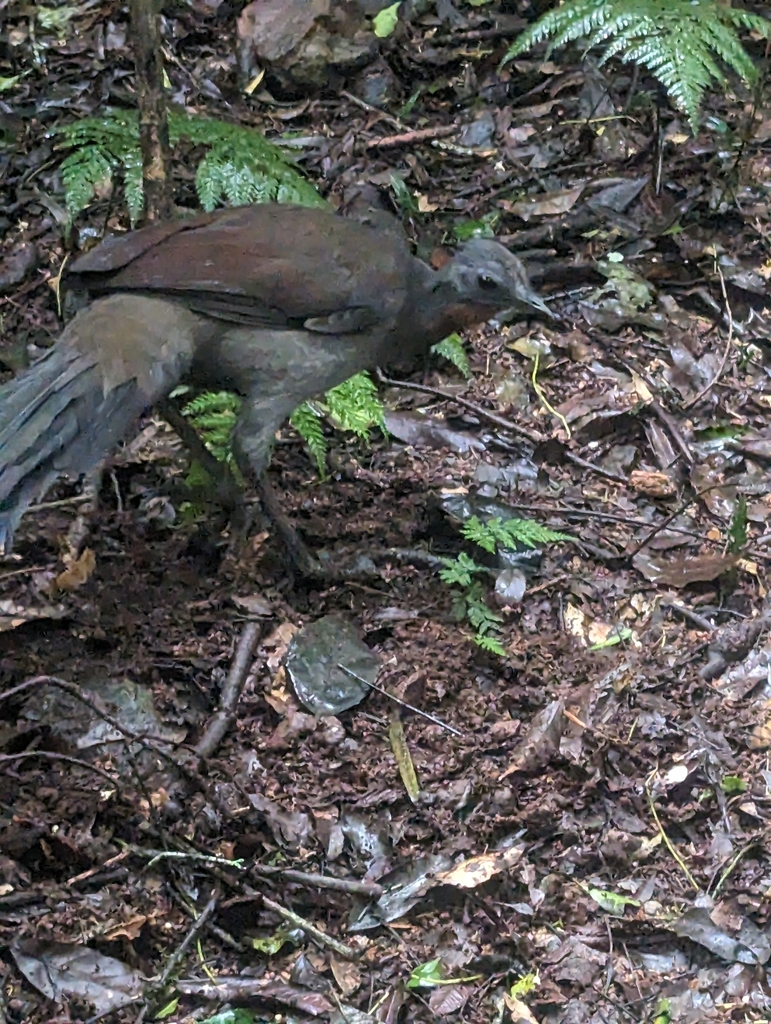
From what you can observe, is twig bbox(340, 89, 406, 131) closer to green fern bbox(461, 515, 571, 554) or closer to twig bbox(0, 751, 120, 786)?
green fern bbox(461, 515, 571, 554)

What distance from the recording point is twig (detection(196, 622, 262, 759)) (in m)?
3.23

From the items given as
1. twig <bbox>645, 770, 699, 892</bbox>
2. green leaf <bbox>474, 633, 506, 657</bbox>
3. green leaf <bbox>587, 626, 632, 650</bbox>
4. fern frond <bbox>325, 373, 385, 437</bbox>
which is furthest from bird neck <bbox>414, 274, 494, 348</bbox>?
twig <bbox>645, 770, 699, 892</bbox>

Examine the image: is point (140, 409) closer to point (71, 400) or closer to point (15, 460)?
point (71, 400)

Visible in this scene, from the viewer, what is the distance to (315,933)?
284 centimetres

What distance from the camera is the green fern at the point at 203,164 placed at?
12.3 ft

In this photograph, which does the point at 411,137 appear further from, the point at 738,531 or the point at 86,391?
the point at 86,391

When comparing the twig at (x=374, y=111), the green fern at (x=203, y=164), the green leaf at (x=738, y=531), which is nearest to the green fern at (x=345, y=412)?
the green fern at (x=203, y=164)

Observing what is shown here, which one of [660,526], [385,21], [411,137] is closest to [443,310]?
[660,526]

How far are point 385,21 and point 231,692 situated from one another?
439cm

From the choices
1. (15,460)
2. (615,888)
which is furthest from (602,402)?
(15,460)

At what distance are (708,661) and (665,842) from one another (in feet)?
2.44

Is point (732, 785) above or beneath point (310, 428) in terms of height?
beneath

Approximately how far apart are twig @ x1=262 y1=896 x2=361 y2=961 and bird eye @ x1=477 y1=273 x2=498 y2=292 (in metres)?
2.21

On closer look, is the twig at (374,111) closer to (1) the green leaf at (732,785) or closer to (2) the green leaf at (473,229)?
(2) the green leaf at (473,229)
